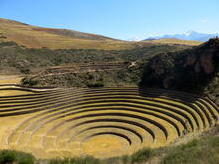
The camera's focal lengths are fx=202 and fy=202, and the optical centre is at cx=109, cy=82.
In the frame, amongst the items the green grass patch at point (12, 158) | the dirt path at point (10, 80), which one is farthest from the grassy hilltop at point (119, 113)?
the dirt path at point (10, 80)

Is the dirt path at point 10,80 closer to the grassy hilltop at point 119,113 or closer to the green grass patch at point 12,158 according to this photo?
the grassy hilltop at point 119,113

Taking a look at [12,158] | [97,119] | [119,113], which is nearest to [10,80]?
[97,119]

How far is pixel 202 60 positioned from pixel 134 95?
10.2 meters

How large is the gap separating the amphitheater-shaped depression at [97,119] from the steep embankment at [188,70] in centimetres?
197

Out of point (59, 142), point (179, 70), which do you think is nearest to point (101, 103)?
point (59, 142)

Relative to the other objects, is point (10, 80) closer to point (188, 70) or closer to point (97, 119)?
point (97, 119)

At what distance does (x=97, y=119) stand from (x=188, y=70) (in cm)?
1511

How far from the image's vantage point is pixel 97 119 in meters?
23.0

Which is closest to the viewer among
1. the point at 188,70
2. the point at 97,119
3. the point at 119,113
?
the point at 97,119

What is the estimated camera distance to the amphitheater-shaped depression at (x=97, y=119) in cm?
1758

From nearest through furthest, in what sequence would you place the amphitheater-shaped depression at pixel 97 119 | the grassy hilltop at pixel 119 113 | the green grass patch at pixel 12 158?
the green grass patch at pixel 12 158 < the grassy hilltop at pixel 119 113 < the amphitheater-shaped depression at pixel 97 119

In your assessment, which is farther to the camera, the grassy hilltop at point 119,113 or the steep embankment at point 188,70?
the steep embankment at point 188,70

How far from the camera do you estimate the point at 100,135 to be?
20766mm

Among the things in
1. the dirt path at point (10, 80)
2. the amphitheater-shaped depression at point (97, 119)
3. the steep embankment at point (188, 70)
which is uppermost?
the steep embankment at point (188, 70)
